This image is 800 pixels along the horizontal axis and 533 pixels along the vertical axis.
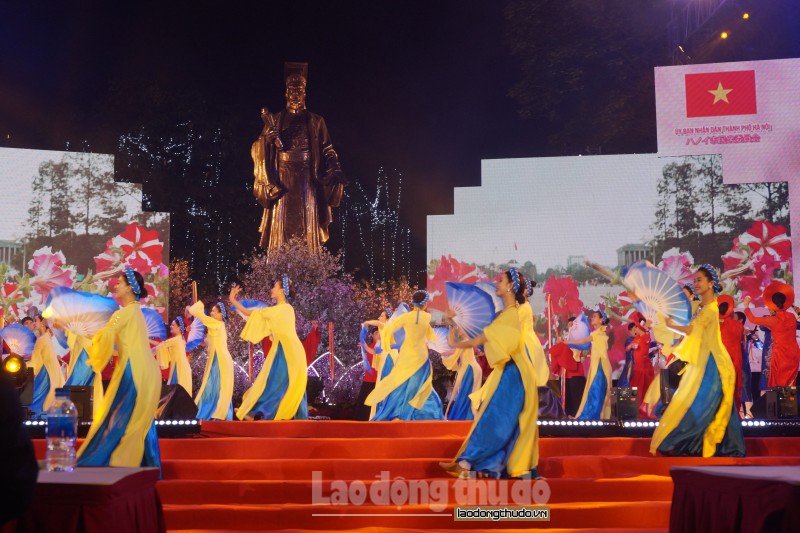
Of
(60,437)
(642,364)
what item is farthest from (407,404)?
(60,437)

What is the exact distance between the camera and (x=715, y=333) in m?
8.44

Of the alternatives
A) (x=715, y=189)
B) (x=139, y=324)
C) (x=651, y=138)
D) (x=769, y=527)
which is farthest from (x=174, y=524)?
(x=651, y=138)

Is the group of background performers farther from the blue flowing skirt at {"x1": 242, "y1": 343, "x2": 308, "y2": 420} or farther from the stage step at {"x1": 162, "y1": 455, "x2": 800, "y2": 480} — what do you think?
the stage step at {"x1": 162, "y1": 455, "x2": 800, "y2": 480}

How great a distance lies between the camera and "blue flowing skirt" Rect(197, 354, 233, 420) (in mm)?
11047

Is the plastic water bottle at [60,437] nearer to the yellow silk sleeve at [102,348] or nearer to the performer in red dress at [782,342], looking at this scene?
the yellow silk sleeve at [102,348]

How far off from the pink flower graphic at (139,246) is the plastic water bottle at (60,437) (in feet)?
40.2

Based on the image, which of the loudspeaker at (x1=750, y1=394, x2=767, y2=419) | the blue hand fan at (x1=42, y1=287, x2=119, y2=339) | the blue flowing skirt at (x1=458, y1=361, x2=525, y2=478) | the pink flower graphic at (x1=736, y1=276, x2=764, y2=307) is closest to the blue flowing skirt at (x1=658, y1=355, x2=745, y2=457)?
the blue flowing skirt at (x1=458, y1=361, x2=525, y2=478)

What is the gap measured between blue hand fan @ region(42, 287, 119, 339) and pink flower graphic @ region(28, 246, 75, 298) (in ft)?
28.6

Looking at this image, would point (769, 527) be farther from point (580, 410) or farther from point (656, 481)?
point (580, 410)

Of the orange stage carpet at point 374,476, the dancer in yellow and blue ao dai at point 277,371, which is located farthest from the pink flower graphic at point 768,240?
the dancer in yellow and blue ao dai at point 277,371

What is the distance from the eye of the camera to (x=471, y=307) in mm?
8461

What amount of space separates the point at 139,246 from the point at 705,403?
11.6 meters

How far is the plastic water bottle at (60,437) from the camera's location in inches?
181

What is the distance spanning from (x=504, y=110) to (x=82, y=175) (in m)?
11.1
